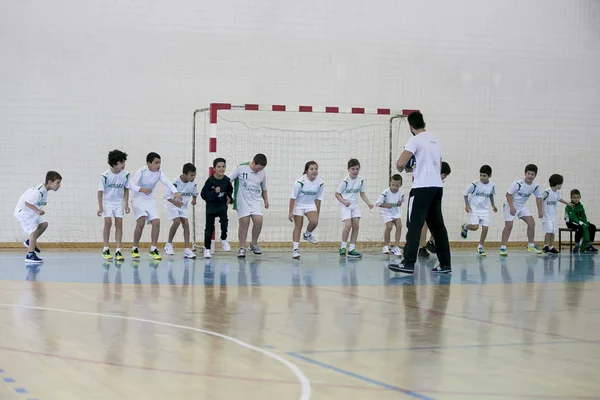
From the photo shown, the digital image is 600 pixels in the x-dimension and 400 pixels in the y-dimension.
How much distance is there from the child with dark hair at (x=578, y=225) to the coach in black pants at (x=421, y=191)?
7270 millimetres

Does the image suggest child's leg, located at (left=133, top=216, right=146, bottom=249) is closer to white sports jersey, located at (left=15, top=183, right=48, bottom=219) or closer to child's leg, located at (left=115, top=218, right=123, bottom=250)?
child's leg, located at (left=115, top=218, right=123, bottom=250)

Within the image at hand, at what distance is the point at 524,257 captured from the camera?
15438 mm

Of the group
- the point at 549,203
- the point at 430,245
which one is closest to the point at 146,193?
the point at 430,245

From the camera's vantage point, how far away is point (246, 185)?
1503 cm

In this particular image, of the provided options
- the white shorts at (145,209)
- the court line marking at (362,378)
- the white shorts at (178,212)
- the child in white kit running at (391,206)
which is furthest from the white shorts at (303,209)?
the court line marking at (362,378)

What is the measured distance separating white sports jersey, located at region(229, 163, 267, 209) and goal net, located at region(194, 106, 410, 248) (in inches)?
105

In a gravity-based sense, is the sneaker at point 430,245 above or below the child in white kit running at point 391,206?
below

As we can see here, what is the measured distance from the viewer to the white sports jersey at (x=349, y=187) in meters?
15.5

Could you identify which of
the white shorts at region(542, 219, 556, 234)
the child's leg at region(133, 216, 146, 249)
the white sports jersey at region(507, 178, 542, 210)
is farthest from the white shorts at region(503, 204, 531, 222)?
the child's leg at region(133, 216, 146, 249)

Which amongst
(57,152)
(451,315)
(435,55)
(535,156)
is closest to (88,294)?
(451,315)

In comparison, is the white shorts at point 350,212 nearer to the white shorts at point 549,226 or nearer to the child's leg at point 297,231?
the child's leg at point 297,231

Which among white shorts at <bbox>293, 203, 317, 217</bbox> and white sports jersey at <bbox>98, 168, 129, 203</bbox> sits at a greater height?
white sports jersey at <bbox>98, 168, 129, 203</bbox>

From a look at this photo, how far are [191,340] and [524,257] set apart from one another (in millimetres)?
10506

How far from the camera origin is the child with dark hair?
17391 millimetres
